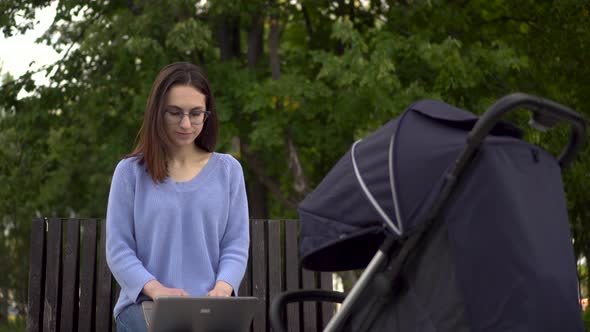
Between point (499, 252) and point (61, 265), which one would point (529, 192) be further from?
point (61, 265)

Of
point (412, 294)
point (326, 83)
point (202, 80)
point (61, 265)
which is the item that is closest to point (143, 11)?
point (326, 83)

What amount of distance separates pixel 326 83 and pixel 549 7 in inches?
130

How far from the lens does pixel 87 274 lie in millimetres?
5746

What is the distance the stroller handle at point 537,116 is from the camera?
3021 millimetres

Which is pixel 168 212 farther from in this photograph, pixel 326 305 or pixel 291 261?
pixel 326 305

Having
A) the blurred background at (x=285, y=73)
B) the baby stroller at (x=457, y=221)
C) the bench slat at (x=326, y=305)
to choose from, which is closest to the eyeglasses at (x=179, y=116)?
the baby stroller at (x=457, y=221)

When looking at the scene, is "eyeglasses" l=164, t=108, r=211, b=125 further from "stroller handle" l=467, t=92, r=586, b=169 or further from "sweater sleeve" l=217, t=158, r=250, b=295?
"stroller handle" l=467, t=92, r=586, b=169

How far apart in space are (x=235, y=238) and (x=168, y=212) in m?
0.36

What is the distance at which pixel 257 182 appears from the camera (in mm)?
15953

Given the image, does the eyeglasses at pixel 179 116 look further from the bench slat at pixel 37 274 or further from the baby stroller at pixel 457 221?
the bench slat at pixel 37 274

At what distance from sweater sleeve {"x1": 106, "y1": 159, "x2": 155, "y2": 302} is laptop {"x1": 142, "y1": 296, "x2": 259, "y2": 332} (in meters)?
0.17

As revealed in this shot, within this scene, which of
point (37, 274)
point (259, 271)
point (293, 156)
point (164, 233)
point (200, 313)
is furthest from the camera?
point (293, 156)

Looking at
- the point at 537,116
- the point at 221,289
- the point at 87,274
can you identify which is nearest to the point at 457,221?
the point at 537,116

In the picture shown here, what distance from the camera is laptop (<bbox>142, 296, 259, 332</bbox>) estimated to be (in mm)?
3678
